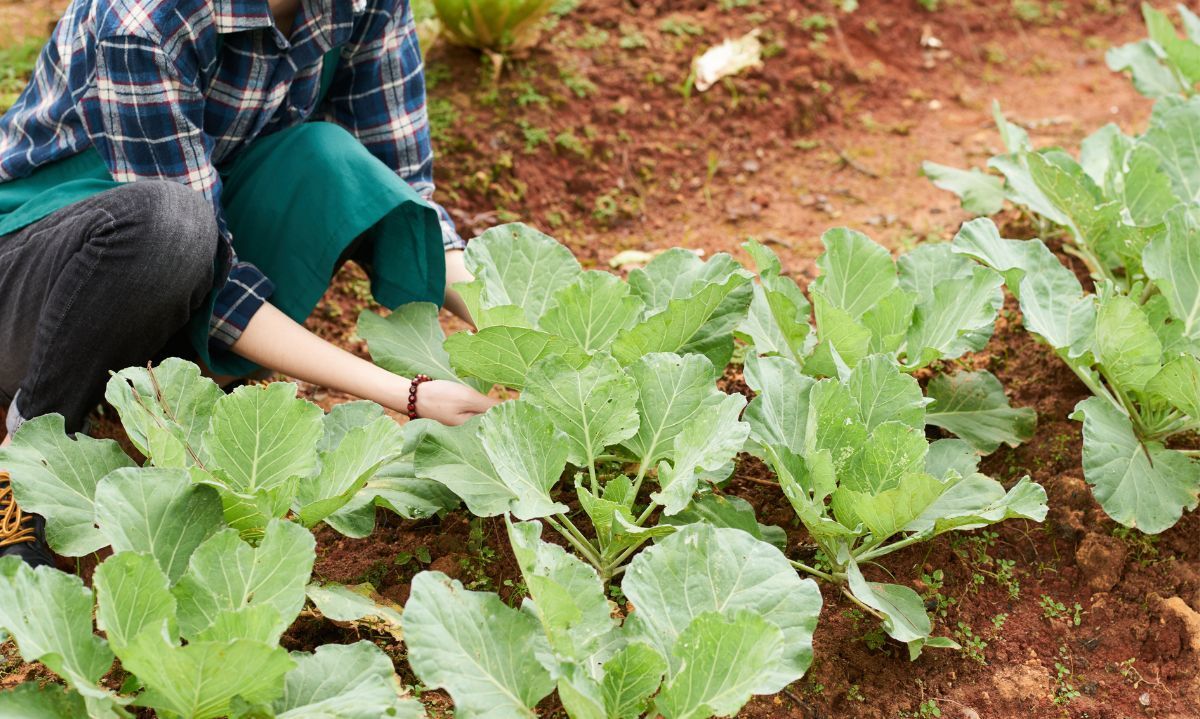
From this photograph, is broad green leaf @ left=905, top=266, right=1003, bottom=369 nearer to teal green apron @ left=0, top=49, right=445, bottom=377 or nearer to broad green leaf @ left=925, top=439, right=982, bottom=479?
broad green leaf @ left=925, top=439, right=982, bottom=479

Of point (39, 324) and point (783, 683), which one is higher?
point (39, 324)

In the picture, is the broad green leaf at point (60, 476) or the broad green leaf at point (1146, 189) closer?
the broad green leaf at point (60, 476)

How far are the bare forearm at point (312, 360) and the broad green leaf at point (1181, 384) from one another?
4.51ft

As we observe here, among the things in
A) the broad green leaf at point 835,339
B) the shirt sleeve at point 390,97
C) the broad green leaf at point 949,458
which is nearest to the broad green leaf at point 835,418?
the broad green leaf at point 835,339

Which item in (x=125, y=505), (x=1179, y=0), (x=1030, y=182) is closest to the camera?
(x=125, y=505)

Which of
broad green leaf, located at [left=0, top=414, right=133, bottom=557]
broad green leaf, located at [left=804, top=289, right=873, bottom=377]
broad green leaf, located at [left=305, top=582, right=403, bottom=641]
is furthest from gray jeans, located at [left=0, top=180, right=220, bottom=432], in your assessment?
broad green leaf, located at [left=804, top=289, right=873, bottom=377]

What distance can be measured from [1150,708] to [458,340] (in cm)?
132

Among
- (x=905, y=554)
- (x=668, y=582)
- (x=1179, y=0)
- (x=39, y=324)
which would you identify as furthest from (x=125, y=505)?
(x=1179, y=0)

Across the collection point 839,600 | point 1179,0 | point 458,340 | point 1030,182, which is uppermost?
point 458,340

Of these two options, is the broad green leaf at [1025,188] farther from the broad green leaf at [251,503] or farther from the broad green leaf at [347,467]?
the broad green leaf at [251,503]

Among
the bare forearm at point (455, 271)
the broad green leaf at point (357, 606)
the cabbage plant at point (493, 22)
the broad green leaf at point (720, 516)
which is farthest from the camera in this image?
the cabbage plant at point (493, 22)

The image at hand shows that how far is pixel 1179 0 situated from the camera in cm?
484

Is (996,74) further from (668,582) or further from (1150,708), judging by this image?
(668,582)

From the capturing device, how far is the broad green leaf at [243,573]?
5.25 feet
